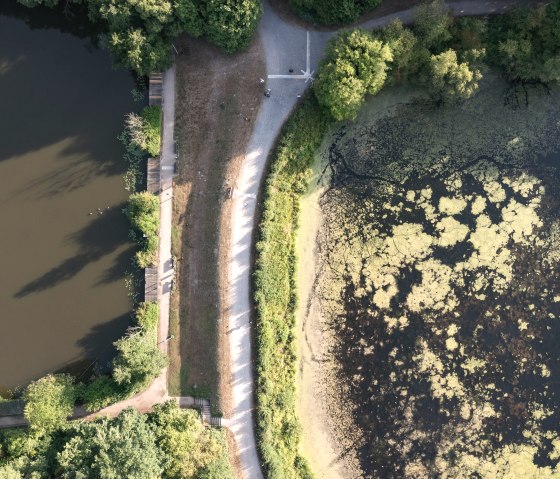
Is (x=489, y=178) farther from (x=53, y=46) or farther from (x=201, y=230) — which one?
(x=53, y=46)

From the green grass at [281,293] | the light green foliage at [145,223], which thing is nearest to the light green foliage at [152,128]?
the light green foliage at [145,223]

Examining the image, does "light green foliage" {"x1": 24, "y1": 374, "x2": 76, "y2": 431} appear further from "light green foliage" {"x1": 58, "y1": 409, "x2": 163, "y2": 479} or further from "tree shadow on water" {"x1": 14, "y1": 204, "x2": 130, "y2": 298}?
"tree shadow on water" {"x1": 14, "y1": 204, "x2": 130, "y2": 298}

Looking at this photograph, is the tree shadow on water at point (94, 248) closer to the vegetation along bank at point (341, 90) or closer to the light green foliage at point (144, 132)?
the light green foliage at point (144, 132)

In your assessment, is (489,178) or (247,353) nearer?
(247,353)

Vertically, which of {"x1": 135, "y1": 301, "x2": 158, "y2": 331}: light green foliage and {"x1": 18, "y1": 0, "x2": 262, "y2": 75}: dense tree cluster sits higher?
{"x1": 18, "y1": 0, "x2": 262, "y2": 75}: dense tree cluster

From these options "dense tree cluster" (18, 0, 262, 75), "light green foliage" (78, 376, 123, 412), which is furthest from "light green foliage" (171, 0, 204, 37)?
"light green foliage" (78, 376, 123, 412)

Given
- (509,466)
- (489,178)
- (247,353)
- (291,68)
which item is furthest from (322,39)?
(509,466)
